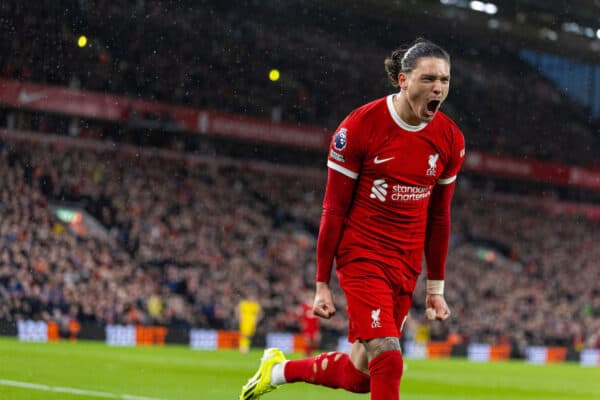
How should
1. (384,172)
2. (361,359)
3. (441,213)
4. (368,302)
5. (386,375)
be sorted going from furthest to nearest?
(441,213) → (361,359) → (384,172) → (368,302) → (386,375)

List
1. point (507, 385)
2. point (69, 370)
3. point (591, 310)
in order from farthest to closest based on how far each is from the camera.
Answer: point (591, 310) → point (507, 385) → point (69, 370)

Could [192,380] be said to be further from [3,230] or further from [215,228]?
[215,228]

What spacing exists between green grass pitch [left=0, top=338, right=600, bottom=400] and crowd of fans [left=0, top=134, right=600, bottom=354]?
13.4 ft

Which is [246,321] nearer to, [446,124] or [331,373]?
[331,373]

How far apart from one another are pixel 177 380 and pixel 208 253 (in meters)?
18.2

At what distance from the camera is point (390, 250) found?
6203mm

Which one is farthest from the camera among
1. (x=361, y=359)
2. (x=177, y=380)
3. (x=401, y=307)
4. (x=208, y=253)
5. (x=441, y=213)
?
(x=208, y=253)

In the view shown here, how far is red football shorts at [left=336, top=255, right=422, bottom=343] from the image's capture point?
5.99m

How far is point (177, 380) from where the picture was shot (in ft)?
45.2

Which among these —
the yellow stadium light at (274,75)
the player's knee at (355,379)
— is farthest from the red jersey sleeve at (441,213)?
the yellow stadium light at (274,75)

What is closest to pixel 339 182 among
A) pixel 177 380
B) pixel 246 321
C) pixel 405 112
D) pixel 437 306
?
pixel 405 112

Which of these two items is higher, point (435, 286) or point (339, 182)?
point (339, 182)

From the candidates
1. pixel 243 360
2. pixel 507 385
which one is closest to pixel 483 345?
pixel 243 360

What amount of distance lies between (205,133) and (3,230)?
10.8m
